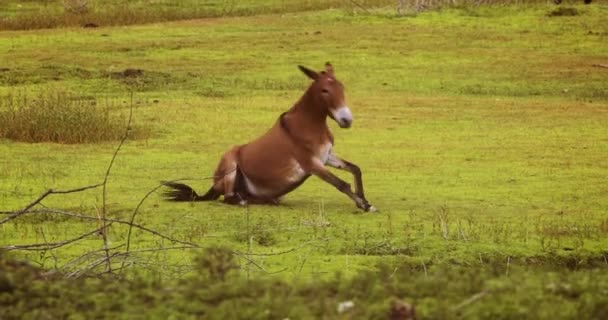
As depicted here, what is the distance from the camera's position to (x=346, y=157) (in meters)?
15.7

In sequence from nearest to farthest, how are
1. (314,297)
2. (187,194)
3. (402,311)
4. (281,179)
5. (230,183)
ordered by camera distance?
(402,311)
(314,297)
(281,179)
(230,183)
(187,194)

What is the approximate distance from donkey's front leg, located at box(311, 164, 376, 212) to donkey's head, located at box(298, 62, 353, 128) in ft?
1.37

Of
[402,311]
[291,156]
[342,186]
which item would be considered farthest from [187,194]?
[402,311]

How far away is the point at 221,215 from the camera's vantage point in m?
11.5

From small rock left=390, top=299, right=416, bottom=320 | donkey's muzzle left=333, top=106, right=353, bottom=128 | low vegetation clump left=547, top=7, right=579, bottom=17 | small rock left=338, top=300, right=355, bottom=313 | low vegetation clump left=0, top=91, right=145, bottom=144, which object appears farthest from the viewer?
low vegetation clump left=547, top=7, right=579, bottom=17

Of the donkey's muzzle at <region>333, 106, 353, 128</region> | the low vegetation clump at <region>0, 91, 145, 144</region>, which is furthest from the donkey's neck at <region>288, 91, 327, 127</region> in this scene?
the low vegetation clump at <region>0, 91, 145, 144</region>

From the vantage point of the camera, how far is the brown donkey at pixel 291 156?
11977 millimetres

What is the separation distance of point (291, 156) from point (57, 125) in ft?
16.7

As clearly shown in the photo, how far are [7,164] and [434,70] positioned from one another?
10984 millimetres

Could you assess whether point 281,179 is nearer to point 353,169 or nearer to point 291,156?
point 291,156

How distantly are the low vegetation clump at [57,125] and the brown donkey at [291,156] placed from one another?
4.31 meters

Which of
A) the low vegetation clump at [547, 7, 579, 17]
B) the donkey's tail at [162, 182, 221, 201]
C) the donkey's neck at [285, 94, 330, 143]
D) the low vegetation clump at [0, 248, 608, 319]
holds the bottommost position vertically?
the low vegetation clump at [547, 7, 579, 17]

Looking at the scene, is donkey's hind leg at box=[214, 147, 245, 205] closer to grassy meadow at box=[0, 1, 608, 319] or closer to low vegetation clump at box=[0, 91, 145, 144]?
grassy meadow at box=[0, 1, 608, 319]

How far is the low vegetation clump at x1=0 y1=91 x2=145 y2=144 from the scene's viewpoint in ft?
53.6
